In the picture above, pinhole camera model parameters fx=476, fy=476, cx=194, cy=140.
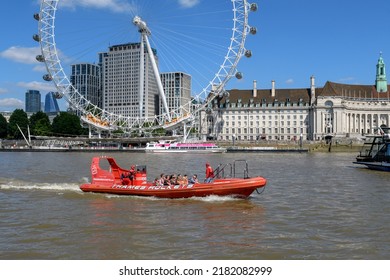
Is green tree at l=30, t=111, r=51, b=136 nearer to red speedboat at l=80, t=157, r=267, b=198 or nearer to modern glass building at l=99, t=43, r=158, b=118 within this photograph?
modern glass building at l=99, t=43, r=158, b=118

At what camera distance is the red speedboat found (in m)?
26.5

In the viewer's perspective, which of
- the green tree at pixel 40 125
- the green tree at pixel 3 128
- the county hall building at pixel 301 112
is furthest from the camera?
the green tree at pixel 3 128

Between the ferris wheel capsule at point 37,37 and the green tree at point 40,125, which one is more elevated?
the ferris wheel capsule at point 37,37

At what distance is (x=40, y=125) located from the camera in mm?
151875

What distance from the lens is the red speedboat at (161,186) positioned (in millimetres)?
26547

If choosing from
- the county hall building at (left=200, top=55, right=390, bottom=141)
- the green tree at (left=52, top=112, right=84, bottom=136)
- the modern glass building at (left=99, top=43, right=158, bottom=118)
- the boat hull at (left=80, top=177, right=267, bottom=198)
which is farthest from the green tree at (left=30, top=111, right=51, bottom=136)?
the boat hull at (left=80, top=177, right=267, bottom=198)

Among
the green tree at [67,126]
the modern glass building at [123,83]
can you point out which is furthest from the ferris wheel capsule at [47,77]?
the modern glass building at [123,83]

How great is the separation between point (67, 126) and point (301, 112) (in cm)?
7598

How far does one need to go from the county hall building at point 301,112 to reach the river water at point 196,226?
125m

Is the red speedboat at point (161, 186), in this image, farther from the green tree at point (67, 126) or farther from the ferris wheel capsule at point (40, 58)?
the green tree at point (67, 126)

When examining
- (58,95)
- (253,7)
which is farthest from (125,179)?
(58,95)

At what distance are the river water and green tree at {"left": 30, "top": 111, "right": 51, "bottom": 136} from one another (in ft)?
396

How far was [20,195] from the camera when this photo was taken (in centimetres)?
3017

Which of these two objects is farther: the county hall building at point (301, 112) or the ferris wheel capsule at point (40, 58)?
the county hall building at point (301, 112)
